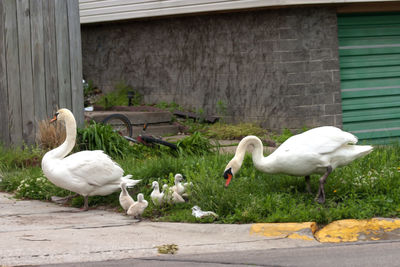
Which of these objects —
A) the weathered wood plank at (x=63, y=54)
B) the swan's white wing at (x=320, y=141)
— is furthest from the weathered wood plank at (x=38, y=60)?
the swan's white wing at (x=320, y=141)

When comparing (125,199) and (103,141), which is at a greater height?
(103,141)

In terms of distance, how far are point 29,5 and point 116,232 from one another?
6015mm

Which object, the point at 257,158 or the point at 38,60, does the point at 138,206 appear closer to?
the point at 257,158

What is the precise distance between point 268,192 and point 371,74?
26.8ft

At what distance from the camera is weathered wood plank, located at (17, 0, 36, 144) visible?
11180mm

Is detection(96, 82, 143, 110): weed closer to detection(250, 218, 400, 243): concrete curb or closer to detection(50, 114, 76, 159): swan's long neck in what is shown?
detection(50, 114, 76, 159): swan's long neck

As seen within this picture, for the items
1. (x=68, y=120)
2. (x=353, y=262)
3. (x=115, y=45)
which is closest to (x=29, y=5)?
(x=68, y=120)

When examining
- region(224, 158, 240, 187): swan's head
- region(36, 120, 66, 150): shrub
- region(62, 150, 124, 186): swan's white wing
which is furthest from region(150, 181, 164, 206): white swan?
region(36, 120, 66, 150): shrub

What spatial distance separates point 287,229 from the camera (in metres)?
6.59

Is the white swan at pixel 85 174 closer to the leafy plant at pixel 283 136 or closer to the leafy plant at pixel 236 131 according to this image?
the leafy plant at pixel 283 136

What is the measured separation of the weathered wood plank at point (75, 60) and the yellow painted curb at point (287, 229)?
5.82 m

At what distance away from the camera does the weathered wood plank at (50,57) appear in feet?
37.4

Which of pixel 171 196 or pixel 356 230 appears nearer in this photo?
pixel 356 230

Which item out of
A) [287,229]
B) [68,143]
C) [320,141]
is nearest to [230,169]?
[320,141]
